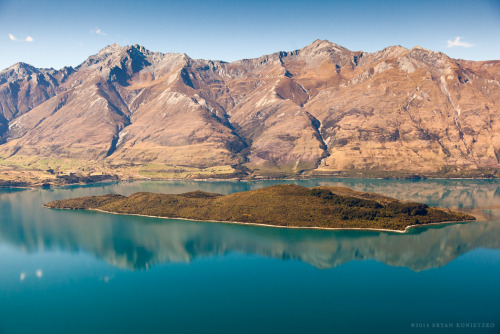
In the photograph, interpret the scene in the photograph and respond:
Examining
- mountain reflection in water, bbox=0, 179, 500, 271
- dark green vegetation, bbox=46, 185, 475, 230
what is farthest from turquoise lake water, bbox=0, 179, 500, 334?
dark green vegetation, bbox=46, 185, 475, 230

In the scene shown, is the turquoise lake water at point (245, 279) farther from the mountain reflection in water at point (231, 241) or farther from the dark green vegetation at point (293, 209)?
the dark green vegetation at point (293, 209)

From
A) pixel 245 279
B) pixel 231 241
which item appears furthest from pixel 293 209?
pixel 245 279

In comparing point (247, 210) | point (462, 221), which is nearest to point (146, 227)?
point (247, 210)

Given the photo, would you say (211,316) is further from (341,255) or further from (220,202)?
(220,202)

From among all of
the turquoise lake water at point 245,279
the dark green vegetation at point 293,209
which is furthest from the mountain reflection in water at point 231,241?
the dark green vegetation at point 293,209

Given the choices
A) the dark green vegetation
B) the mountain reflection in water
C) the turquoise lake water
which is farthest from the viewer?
the dark green vegetation

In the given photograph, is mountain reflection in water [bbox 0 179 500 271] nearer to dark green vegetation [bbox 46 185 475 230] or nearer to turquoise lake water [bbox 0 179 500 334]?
turquoise lake water [bbox 0 179 500 334]
